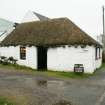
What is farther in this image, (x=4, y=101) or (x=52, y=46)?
(x=52, y=46)

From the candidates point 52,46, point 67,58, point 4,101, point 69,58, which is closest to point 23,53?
point 52,46

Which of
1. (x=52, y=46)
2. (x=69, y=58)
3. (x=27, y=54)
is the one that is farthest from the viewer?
(x=27, y=54)

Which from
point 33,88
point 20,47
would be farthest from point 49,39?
point 33,88

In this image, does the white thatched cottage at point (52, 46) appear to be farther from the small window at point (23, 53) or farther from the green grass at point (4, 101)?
the green grass at point (4, 101)

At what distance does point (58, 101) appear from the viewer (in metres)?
10.4

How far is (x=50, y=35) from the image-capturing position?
2438 cm

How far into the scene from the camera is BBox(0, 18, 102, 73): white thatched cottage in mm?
21750

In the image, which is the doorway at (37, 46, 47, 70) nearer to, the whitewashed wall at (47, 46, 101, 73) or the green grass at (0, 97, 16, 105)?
the whitewashed wall at (47, 46, 101, 73)

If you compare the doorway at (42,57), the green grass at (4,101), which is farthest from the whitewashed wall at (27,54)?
the green grass at (4,101)

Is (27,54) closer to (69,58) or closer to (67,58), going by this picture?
(67,58)

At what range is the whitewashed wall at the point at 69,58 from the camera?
21609mm

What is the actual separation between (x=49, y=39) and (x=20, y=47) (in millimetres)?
3857

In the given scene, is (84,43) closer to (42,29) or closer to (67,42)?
(67,42)

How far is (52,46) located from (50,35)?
1.91 metres
